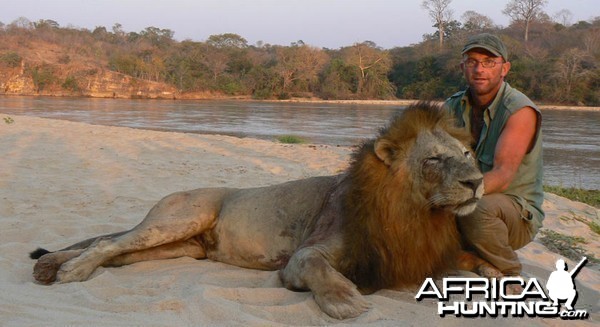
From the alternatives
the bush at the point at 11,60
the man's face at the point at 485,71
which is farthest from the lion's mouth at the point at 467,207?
the bush at the point at 11,60

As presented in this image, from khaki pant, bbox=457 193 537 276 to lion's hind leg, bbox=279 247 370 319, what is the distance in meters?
0.95

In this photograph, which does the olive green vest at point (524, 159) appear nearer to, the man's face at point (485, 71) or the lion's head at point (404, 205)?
the man's face at point (485, 71)

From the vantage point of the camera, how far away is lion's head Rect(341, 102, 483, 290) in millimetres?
3414

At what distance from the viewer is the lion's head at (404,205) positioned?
3414 mm

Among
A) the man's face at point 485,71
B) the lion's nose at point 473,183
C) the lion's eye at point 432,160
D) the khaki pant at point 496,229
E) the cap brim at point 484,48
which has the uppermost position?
the cap brim at point 484,48

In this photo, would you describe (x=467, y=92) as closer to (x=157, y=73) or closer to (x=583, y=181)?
(x=583, y=181)

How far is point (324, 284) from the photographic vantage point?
129 inches

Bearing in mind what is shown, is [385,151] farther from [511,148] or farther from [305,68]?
[305,68]

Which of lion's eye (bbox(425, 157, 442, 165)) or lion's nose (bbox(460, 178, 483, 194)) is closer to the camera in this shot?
lion's nose (bbox(460, 178, 483, 194))

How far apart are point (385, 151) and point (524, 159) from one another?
1.13 meters

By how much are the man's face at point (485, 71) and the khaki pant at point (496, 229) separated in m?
0.78

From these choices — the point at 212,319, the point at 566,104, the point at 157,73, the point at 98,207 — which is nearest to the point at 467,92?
the point at 212,319

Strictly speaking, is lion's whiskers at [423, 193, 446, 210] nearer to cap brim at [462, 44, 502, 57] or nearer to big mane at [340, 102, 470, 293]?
big mane at [340, 102, 470, 293]

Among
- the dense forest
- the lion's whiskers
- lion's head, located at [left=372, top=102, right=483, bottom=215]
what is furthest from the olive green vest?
the dense forest
